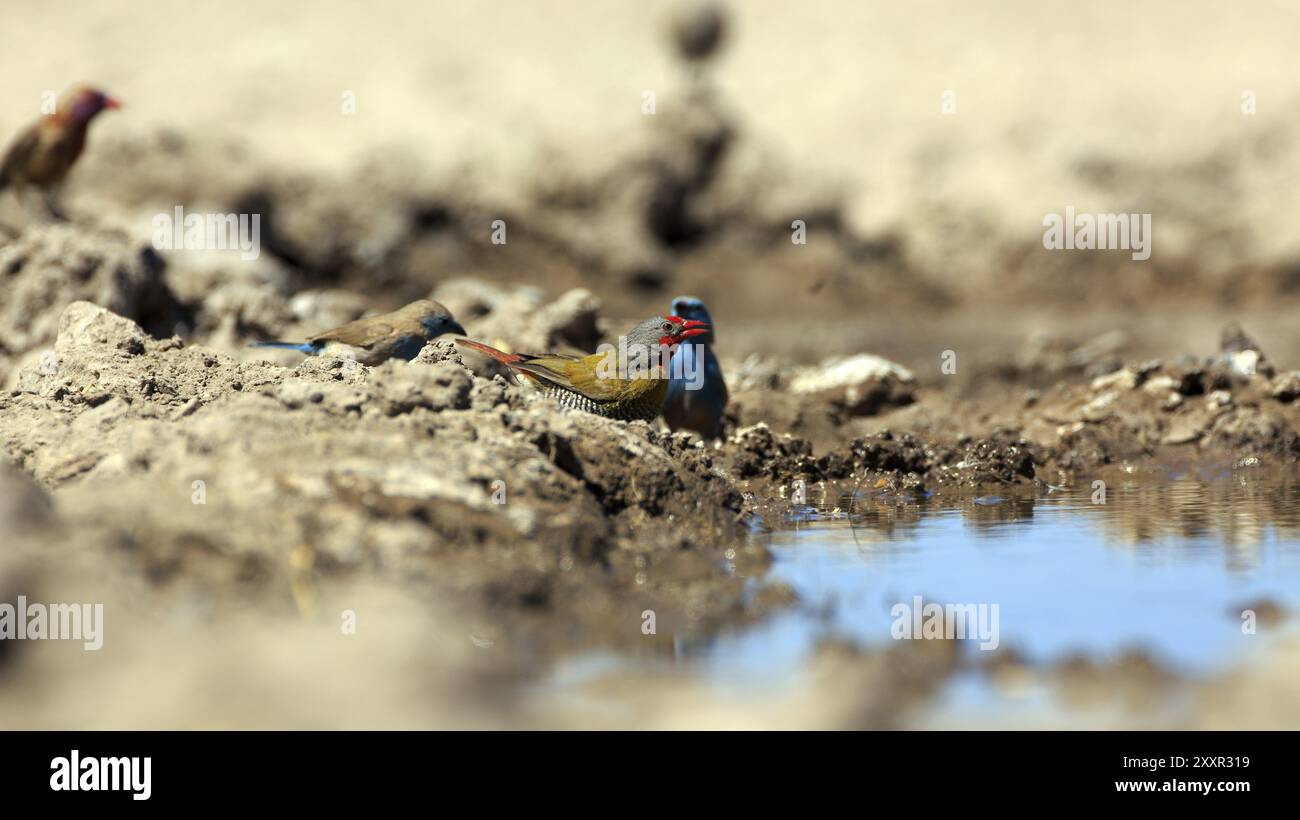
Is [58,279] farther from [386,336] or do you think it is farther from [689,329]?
[689,329]

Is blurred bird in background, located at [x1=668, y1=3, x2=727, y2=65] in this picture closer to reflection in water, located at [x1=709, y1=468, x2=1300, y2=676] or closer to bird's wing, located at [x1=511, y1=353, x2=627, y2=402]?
reflection in water, located at [x1=709, y1=468, x2=1300, y2=676]

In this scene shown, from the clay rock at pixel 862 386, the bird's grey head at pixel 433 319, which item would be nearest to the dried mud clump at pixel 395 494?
the bird's grey head at pixel 433 319

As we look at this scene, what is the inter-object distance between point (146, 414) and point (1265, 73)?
19.5 meters

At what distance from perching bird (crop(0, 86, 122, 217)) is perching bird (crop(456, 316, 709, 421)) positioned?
6128 mm

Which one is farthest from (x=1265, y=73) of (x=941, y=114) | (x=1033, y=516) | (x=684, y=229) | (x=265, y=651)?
(x=265, y=651)

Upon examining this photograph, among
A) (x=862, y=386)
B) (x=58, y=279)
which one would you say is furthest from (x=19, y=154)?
(x=862, y=386)

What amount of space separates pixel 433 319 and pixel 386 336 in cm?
32

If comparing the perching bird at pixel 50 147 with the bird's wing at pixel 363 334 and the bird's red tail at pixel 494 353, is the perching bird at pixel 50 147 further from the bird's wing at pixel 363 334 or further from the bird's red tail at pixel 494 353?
the bird's red tail at pixel 494 353

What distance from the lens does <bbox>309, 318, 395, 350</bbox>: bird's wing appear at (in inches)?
297

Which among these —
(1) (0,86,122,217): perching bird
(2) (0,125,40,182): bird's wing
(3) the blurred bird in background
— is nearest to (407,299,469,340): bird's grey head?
(1) (0,86,122,217): perching bird

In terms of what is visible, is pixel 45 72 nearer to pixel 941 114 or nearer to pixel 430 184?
pixel 430 184

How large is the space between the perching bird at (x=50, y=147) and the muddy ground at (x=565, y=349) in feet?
2.43

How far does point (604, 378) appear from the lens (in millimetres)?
6945

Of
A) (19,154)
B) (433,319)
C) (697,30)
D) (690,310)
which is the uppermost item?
(697,30)
